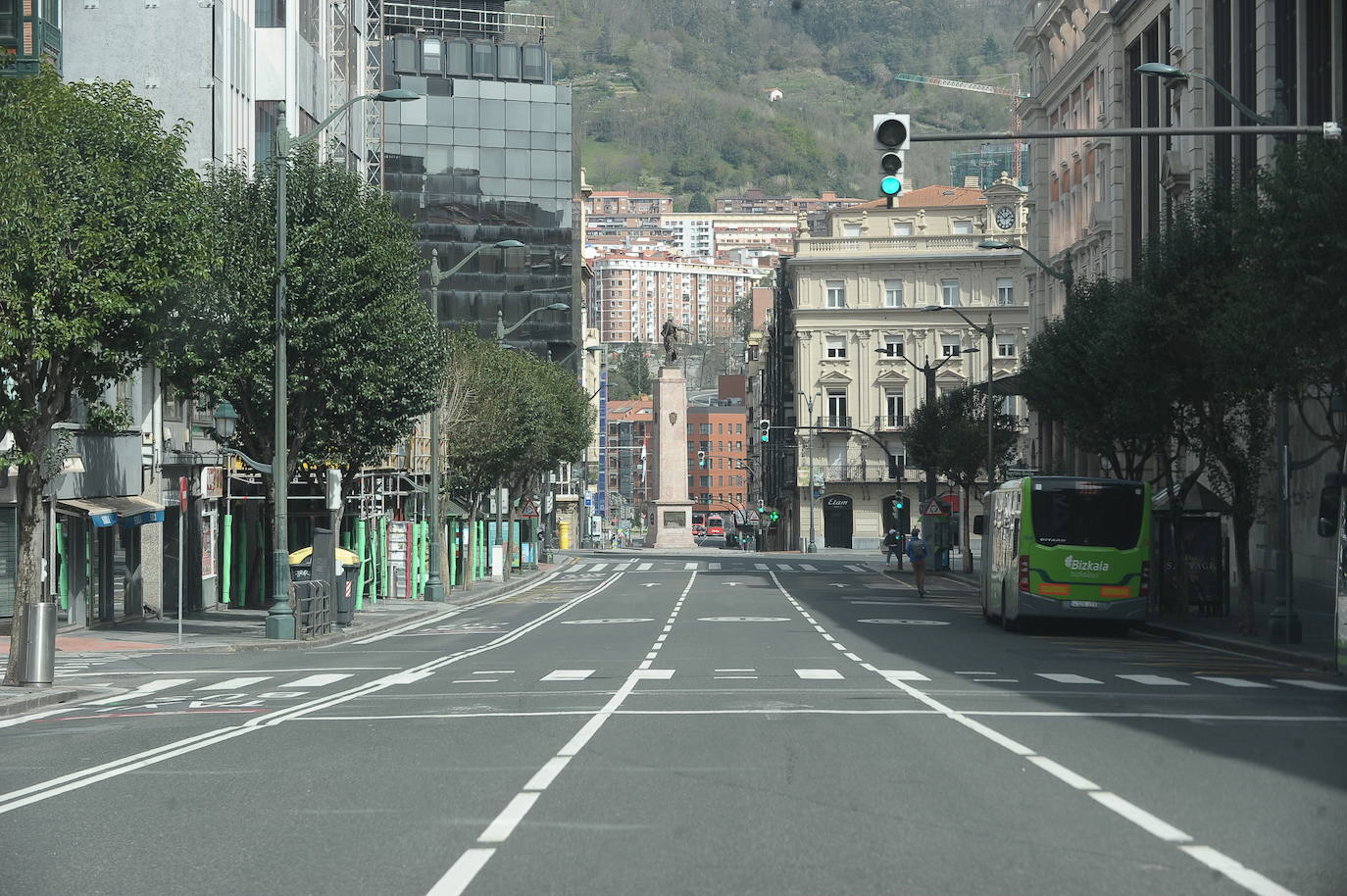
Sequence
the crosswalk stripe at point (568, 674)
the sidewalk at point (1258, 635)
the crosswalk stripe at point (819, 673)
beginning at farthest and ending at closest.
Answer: the sidewalk at point (1258, 635) → the crosswalk stripe at point (568, 674) → the crosswalk stripe at point (819, 673)

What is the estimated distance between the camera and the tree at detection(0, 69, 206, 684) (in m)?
21.4

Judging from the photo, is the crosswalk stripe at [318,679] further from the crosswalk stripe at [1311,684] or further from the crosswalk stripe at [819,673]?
the crosswalk stripe at [1311,684]

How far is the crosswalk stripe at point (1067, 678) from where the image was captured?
68.6ft

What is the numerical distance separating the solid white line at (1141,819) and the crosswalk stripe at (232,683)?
13.8m

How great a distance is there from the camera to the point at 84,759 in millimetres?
14172

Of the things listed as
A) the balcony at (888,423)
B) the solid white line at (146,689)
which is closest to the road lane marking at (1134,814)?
the solid white line at (146,689)

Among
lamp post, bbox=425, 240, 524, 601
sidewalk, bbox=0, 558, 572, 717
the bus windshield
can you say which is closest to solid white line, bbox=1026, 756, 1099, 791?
sidewalk, bbox=0, 558, 572, 717

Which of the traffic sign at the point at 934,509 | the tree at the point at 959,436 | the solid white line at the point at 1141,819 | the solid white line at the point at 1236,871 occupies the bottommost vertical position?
the solid white line at the point at 1141,819

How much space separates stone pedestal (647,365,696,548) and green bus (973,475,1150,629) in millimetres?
84676

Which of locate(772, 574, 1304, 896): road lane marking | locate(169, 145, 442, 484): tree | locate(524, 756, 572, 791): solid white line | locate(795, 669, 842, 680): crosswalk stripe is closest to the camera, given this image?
locate(772, 574, 1304, 896): road lane marking

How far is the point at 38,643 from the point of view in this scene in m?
21.4

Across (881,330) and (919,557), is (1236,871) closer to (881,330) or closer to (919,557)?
(919,557)

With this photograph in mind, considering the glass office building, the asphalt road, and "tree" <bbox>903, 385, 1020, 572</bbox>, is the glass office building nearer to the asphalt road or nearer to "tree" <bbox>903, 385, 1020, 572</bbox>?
"tree" <bbox>903, 385, 1020, 572</bbox>

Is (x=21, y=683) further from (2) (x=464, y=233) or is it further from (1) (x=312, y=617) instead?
(2) (x=464, y=233)
